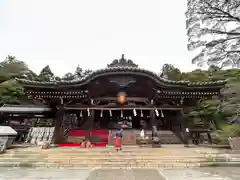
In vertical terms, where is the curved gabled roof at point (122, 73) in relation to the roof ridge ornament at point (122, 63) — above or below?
below

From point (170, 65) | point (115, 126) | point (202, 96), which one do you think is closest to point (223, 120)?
point (202, 96)

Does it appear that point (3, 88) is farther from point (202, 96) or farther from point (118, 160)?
point (202, 96)

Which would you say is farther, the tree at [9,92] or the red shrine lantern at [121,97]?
the tree at [9,92]

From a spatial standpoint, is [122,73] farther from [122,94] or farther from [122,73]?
[122,94]

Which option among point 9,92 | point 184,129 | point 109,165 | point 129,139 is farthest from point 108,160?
point 9,92

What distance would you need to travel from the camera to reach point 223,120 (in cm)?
1581

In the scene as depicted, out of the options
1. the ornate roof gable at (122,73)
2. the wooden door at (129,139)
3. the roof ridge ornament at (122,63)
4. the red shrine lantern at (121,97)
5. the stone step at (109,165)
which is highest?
the roof ridge ornament at (122,63)

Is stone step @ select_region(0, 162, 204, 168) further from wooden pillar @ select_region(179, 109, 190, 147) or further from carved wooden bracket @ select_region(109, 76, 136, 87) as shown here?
carved wooden bracket @ select_region(109, 76, 136, 87)

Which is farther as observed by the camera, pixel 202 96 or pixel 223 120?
pixel 223 120

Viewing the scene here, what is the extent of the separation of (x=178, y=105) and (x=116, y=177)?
Result: 7.65 m

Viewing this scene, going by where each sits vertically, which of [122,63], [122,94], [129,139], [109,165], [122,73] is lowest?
[109,165]

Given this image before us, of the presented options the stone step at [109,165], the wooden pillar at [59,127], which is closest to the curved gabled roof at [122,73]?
the wooden pillar at [59,127]

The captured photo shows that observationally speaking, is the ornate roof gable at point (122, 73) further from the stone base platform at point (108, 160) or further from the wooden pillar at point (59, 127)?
the stone base platform at point (108, 160)

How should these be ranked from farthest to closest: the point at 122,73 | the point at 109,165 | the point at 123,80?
the point at 123,80 < the point at 122,73 < the point at 109,165
